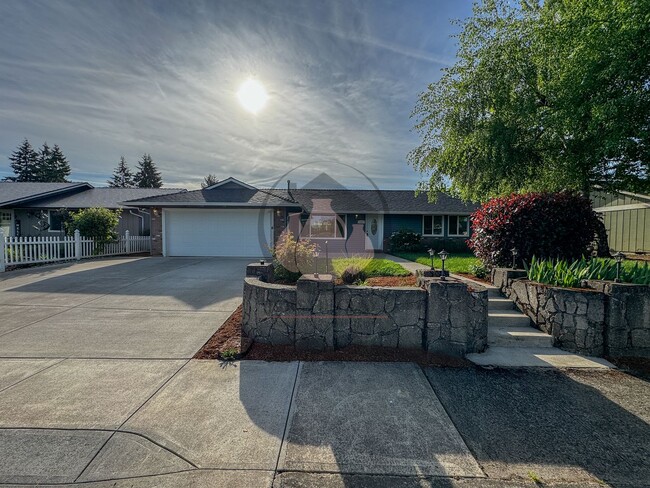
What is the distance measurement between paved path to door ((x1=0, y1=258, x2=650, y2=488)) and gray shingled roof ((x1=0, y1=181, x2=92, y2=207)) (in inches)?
724

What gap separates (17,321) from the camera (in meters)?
5.05

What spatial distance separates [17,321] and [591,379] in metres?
8.42

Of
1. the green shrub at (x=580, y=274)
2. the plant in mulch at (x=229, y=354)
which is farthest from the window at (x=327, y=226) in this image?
the plant in mulch at (x=229, y=354)

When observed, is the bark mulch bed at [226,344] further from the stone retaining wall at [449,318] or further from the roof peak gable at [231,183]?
the roof peak gable at [231,183]

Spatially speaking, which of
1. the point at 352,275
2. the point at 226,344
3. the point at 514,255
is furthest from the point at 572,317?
the point at 226,344

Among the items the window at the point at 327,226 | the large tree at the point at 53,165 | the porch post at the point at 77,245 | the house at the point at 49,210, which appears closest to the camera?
the porch post at the point at 77,245

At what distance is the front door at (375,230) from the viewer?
A: 17609 millimetres

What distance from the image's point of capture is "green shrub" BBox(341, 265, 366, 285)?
6.27 metres

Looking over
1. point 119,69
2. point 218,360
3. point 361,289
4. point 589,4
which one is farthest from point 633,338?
point 119,69

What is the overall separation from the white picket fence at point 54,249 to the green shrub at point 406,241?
1386 centimetres

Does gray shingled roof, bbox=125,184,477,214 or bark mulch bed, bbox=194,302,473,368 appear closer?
bark mulch bed, bbox=194,302,473,368

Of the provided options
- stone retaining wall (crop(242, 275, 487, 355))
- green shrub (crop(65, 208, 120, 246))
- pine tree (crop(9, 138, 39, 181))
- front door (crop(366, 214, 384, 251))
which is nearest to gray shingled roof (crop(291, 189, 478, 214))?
front door (crop(366, 214, 384, 251))

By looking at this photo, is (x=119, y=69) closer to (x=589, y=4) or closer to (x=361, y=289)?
(x=361, y=289)

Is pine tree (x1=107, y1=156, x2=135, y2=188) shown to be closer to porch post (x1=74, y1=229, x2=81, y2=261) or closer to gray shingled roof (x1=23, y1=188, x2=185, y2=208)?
gray shingled roof (x1=23, y1=188, x2=185, y2=208)
